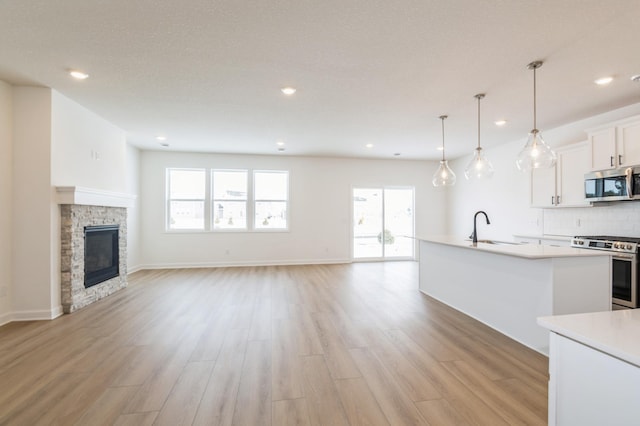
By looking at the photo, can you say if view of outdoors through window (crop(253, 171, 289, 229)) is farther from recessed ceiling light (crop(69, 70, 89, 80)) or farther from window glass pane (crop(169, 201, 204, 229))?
recessed ceiling light (crop(69, 70, 89, 80))

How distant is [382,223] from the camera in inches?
313

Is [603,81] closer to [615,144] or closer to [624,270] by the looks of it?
[615,144]

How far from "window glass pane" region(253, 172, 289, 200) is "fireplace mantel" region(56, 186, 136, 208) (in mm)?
2920

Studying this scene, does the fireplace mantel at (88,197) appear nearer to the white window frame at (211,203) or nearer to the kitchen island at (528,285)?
the white window frame at (211,203)

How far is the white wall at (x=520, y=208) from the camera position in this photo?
13.6 ft

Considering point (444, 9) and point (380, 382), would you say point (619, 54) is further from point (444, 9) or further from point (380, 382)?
point (380, 382)

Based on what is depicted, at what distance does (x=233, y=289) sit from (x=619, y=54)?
5.54m

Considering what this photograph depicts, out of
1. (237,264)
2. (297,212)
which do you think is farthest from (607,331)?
(237,264)

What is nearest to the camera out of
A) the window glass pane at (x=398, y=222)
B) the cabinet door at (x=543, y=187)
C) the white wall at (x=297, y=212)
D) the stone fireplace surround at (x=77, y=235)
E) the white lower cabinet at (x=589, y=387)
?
the white lower cabinet at (x=589, y=387)

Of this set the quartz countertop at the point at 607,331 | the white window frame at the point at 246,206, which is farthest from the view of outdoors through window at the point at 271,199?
the quartz countertop at the point at 607,331

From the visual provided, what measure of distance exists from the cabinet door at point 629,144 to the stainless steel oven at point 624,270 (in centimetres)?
99

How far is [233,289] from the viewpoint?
4938 millimetres

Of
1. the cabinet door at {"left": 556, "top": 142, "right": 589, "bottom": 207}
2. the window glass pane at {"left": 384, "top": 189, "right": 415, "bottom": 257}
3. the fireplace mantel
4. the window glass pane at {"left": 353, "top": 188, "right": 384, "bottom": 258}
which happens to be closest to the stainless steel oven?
the cabinet door at {"left": 556, "top": 142, "right": 589, "bottom": 207}

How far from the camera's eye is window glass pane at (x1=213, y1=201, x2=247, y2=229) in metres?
7.09
